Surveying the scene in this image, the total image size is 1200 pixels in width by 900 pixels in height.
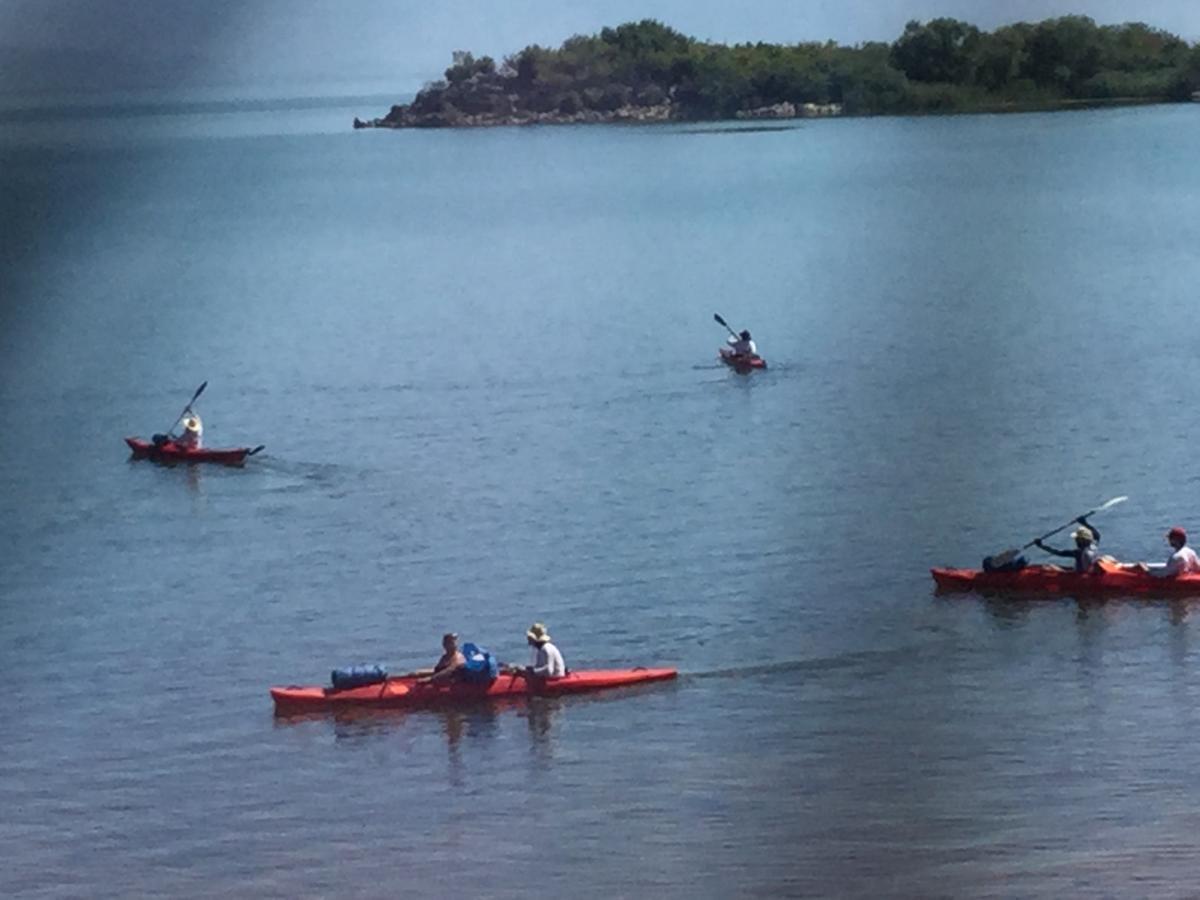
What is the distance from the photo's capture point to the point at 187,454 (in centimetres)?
3444

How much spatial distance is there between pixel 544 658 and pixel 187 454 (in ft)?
47.4

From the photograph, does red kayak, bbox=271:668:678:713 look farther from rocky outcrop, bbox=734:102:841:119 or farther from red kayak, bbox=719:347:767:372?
rocky outcrop, bbox=734:102:841:119

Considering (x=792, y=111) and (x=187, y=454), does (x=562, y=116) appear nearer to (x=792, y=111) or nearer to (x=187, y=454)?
(x=792, y=111)

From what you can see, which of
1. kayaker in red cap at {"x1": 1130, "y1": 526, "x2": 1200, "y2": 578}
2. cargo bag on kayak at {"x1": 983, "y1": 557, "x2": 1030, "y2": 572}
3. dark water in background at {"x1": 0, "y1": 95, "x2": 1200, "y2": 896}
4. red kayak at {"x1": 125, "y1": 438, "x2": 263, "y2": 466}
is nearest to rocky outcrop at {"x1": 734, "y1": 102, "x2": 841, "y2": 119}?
dark water in background at {"x1": 0, "y1": 95, "x2": 1200, "y2": 896}

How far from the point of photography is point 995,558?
24.5 metres

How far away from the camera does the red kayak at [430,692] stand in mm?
21297

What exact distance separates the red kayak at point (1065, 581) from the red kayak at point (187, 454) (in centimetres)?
1307

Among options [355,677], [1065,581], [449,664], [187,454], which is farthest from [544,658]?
[187,454]

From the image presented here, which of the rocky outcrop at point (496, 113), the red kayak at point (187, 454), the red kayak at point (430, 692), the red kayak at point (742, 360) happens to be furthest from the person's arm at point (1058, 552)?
the rocky outcrop at point (496, 113)

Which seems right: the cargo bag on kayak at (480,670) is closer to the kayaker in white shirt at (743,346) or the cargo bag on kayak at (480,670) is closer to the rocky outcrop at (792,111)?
the kayaker in white shirt at (743,346)

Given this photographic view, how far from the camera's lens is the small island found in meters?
36.1

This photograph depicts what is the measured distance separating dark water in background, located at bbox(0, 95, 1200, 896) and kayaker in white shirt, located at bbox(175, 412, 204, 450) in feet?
1.74

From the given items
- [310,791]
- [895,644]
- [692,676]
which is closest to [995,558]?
[895,644]

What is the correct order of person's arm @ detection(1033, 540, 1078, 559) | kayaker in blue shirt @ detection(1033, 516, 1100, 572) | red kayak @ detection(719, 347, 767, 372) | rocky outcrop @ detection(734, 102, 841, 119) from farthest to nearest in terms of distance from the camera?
rocky outcrop @ detection(734, 102, 841, 119) < red kayak @ detection(719, 347, 767, 372) < person's arm @ detection(1033, 540, 1078, 559) < kayaker in blue shirt @ detection(1033, 516, 1100, 572)
